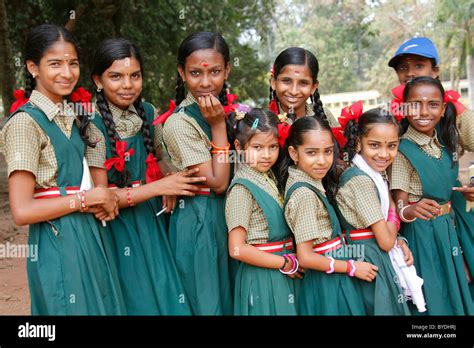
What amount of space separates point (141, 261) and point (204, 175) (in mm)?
569

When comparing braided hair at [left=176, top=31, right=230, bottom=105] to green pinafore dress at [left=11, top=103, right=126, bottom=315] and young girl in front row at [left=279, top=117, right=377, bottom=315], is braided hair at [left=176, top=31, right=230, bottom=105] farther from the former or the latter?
green pinafore dress at [left=11, top=103, right=126, bottom=315]

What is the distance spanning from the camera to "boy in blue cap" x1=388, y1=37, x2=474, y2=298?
293 cm

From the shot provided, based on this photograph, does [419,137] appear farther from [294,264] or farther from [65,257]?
[65,257]

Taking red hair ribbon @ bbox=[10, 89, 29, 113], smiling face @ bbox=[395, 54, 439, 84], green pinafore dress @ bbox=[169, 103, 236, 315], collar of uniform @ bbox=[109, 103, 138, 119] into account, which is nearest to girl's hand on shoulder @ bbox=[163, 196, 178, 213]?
green pinafore dress @ bbox=[169, 103, 236, 315]

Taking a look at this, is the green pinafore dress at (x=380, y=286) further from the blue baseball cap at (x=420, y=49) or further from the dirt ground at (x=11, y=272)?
the dirt ground at (x=11, y=272)

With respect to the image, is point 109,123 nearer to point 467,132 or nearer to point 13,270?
point 467,132

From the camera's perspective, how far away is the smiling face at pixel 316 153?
2.51 meters

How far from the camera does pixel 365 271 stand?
8.13 ft

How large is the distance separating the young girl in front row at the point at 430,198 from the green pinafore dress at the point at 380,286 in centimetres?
27

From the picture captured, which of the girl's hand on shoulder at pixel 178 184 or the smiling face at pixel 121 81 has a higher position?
the smiling face at pixel 121 81

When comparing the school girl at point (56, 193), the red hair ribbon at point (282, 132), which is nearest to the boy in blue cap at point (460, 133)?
the red hair ribbon at point (282, 132)

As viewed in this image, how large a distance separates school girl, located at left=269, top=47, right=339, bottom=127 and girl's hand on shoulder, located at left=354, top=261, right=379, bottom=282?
0.88 m

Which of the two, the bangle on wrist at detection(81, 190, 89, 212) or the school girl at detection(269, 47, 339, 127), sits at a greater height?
the school girl at detection(269, 47, 339, 127)

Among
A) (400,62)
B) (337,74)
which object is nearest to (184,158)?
(400,62)
